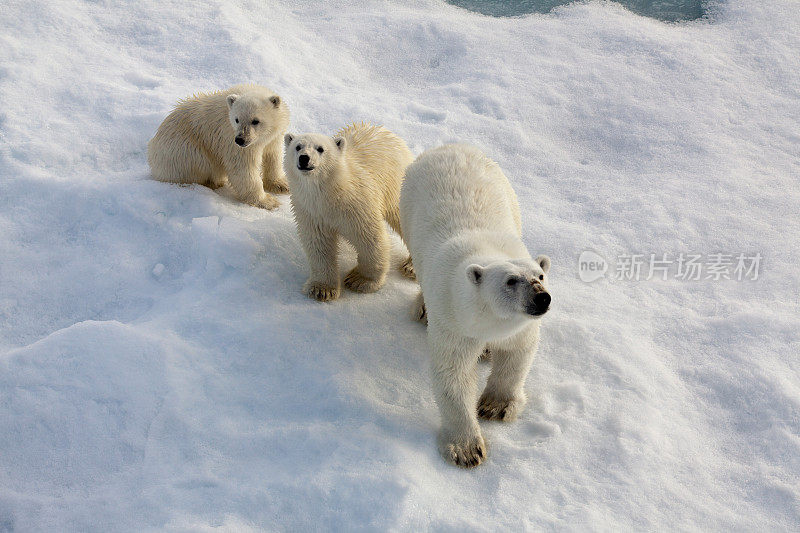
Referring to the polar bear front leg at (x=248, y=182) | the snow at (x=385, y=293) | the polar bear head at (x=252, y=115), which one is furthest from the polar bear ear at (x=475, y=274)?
the polar bear front leg at (x=248, y=182)

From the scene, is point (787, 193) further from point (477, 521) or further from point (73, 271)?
point (73, 271)

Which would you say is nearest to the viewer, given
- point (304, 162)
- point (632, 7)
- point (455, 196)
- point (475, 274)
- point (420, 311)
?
point (475, 274)

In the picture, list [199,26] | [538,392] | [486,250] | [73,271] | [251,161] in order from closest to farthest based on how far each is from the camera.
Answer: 1. [486,250]
2. [538,392]
3. [73,271]
4. [251,161]
5. [199,26]

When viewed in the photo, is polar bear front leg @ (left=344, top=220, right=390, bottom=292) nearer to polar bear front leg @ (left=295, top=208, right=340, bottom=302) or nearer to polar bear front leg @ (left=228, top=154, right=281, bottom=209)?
polar bear front leg @ (left=295, top=208, right=340, bottom=302)

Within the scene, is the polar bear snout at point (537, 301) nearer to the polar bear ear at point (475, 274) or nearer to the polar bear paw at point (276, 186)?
the polar bear ear at point (475, 274)

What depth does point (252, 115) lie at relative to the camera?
4.91 metres

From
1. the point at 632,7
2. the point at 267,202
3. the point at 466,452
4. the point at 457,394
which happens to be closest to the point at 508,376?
the point at 457,394

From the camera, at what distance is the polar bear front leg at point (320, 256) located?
455 centimetres

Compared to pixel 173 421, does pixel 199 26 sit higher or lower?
higher

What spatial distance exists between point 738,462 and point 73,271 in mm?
4577

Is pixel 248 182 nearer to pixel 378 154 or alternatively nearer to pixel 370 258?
pixel 378 154

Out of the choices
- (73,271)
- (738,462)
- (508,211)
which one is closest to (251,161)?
(73,271)

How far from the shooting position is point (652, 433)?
3725 millimetres

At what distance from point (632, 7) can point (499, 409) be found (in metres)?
6.73
